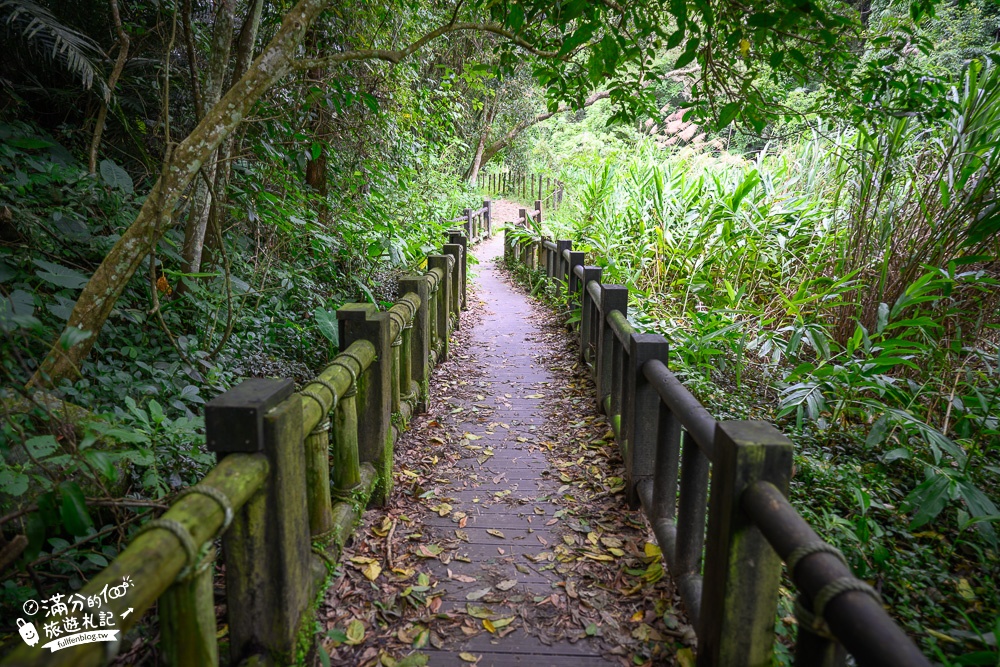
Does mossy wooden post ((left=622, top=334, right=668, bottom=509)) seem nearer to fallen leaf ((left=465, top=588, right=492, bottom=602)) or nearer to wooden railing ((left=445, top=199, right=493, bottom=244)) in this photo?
fallen leaf ((left=465, top=588, right=492, bottom=602))

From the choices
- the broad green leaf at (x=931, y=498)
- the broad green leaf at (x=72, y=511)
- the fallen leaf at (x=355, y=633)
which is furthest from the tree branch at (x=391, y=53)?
the broad green leaf at (x=931, y=498)

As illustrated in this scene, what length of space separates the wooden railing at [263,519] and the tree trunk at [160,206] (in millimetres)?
950

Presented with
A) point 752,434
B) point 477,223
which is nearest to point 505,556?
point 752,434

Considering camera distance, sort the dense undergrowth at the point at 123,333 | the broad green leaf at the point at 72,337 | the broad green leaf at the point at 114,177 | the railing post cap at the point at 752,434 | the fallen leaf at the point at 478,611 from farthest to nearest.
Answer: the broad green leaf at the point at 114,177 < the fallen leaf at the point at 478,611 < the dense undergrowth at the point at 123,333 < the railing post cap at the point at 752,434 < the broad green leaf at the point at 72,337

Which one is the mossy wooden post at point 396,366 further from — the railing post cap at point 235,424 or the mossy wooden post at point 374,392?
the railing post cap at point 235,424

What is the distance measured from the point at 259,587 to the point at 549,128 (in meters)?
26.4

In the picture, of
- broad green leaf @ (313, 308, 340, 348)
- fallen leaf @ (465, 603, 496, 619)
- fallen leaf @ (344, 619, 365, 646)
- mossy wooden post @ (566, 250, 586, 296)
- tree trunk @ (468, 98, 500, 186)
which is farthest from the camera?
tree trunk @ (468, 98, 500, 186)

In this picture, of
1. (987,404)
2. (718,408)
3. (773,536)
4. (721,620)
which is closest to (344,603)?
(721,620)

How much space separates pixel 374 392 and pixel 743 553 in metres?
2.00

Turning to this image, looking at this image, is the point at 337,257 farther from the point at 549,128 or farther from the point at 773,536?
the point at 549,128

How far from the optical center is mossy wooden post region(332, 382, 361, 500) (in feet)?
8.94

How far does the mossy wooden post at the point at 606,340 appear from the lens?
13.7 ft

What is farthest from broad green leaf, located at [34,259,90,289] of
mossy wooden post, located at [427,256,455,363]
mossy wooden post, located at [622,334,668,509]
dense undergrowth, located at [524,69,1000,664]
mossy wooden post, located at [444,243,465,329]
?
mossy wooden post, located at [444,243,465,329]

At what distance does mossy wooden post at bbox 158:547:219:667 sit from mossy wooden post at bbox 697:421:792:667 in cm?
138
